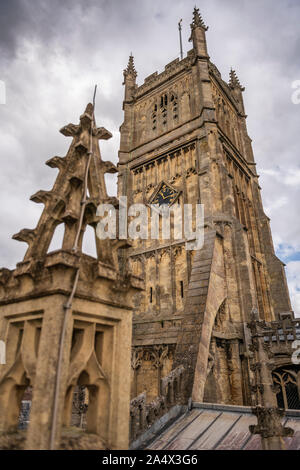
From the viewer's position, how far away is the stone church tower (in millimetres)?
9812

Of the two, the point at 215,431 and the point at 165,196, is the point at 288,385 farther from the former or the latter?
the point at 165,196

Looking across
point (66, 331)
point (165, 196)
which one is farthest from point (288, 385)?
point (66, 331)

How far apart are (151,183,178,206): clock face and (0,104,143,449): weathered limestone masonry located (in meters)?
13.9

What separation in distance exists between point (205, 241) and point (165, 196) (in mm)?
5567

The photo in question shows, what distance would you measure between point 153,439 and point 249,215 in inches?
671

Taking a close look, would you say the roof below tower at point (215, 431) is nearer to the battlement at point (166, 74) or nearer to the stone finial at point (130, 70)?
the battlement at point (166, 74)

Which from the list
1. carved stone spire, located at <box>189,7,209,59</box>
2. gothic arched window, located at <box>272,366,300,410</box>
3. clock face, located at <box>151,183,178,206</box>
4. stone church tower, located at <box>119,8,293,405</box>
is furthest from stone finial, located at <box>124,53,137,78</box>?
gothic arched window, located at <box>272,366,300,410</box>

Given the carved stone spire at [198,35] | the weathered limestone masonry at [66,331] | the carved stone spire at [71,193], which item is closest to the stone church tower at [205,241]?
the carved stone spire at [198,35]

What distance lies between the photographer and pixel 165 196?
17.0 m

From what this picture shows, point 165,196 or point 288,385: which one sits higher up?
point 165,196

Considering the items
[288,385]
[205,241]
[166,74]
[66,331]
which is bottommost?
[66,331]

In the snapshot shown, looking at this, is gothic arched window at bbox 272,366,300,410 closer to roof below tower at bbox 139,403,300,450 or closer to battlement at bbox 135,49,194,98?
roof below tower at bbox 139,403,300,450

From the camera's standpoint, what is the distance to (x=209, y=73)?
65.4ft
